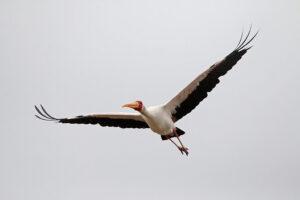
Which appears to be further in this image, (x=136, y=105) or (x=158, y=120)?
(x=158, y=120)

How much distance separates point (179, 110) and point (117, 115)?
181 cm

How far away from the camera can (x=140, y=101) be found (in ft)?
54.2

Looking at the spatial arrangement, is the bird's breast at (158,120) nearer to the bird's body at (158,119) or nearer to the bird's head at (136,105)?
the bird's body at (158,119)

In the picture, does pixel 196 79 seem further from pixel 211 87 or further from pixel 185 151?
pixel 185 151

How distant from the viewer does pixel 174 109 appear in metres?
17.3

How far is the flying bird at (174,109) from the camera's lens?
1655 cm

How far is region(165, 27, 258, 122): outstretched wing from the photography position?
54.2 ft

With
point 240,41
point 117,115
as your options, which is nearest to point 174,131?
point 117,115

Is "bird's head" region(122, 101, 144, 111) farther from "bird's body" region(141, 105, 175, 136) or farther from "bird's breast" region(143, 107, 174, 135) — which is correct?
"bird's breast" region(143, 107, 174, 135)

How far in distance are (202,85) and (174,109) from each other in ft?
3.79

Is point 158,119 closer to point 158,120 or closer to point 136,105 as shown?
point 158,120

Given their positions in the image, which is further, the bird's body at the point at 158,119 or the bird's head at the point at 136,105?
the bird's body at the point at 158,119

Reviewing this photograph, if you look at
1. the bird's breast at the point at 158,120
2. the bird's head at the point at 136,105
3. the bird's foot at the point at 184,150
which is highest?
the bird's head at the point at 136,105

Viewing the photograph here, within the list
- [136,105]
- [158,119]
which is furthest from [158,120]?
[136,105]
